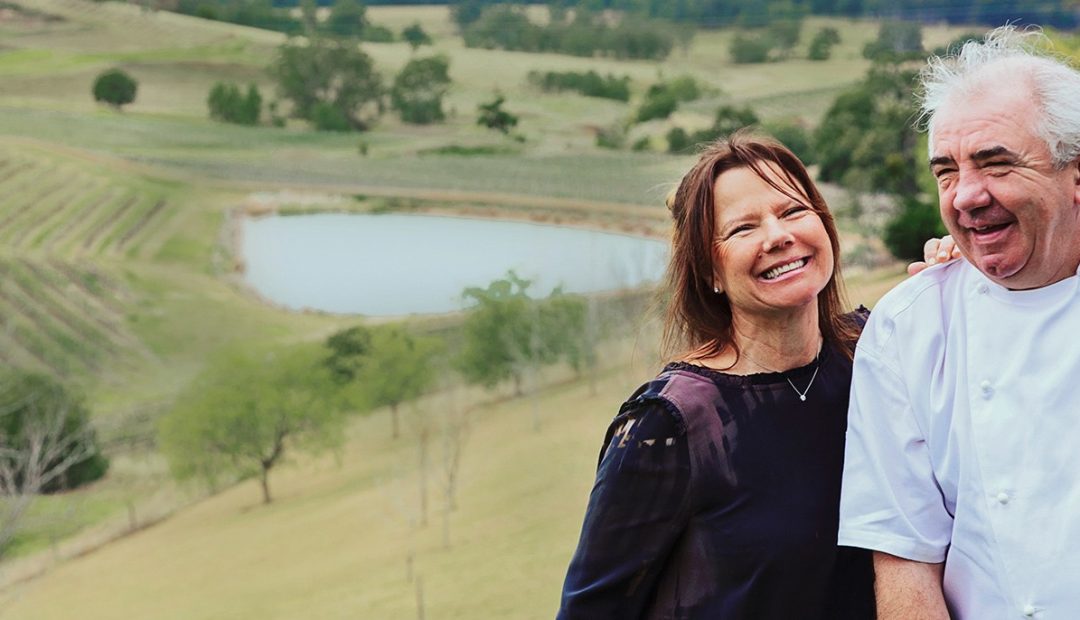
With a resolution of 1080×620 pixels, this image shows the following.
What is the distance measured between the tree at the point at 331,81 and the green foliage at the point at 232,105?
1.26 m

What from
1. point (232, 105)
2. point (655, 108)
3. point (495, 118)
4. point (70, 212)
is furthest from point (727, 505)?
point (655, 108)

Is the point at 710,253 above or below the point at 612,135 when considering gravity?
above

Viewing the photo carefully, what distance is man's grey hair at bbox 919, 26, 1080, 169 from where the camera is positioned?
144 cm

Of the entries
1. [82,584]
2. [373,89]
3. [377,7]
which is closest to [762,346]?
[82,584]

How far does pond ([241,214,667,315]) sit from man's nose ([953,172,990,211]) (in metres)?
27.7

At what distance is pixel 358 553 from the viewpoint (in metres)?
22.2

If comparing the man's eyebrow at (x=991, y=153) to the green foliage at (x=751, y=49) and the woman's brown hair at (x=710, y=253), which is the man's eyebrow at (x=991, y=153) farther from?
the green foliage at (x=751, y=49)

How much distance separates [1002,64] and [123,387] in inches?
1085

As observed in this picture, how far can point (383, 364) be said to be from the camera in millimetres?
26844

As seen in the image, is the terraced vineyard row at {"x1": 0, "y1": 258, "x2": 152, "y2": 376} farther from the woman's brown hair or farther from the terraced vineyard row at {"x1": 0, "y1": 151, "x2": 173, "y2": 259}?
the woman's brown hair

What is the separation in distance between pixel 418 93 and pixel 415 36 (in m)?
3.77

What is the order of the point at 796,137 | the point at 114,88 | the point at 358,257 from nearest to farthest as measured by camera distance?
the point at 358,257 < the point at 796,137 < the point at 114,88

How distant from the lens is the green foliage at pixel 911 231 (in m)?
25.1

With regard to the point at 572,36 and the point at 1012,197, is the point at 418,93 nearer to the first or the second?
the point at 572,36
